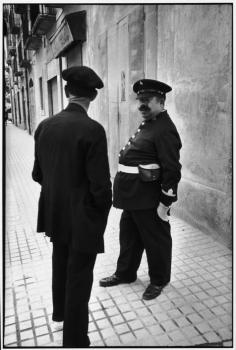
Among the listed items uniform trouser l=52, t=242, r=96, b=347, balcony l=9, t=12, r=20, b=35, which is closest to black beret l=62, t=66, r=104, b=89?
uniform trouser l=52, t=242, r=96, b=347

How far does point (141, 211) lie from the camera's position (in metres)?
2.87

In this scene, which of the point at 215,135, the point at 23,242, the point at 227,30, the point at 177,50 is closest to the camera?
the point at 227,30

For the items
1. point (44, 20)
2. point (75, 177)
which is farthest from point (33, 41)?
point (75, 177)

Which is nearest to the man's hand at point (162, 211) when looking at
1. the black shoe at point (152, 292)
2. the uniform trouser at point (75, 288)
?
the black shoe at point (152, 292)

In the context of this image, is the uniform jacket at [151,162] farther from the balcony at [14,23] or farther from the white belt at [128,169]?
the balcony at [14,23]

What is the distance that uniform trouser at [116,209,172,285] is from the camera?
2.88 m

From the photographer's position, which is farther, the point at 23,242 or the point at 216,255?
the point at 23,242

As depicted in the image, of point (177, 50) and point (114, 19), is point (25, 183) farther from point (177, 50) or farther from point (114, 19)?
point (177, 50)

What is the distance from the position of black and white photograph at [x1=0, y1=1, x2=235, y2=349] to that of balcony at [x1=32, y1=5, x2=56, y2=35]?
669 centimetres

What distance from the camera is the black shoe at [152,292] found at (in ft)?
9.66

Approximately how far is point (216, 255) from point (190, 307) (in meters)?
1.09

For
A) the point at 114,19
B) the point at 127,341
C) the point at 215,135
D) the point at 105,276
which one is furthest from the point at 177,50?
the point at 127,341

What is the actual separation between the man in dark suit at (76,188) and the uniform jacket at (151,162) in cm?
68

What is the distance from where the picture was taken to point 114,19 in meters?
6.75
